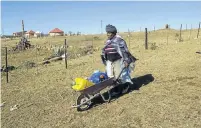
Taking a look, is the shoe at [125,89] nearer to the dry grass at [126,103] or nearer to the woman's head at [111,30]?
the dry grass at [126,103]

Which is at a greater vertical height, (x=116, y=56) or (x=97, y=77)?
(x=116, y=56)

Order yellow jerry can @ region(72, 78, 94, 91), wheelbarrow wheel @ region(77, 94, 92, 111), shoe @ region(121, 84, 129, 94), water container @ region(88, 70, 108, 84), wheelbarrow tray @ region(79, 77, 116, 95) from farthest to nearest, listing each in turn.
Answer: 1. shoe @ region(121, 84, 129, 94)
2. water container @ region(88, 70, 108, 84)
3. wheelbarrow wheel @ region(77, 94, 92, 111)
4. wheelbarrow tray @ region(79, 77, 116, 95)
5. yellow jerry can @ region(72, 78, 94, 91)

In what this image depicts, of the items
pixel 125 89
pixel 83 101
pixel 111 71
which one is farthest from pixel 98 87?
pixel 125 89

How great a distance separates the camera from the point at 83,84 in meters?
7.16

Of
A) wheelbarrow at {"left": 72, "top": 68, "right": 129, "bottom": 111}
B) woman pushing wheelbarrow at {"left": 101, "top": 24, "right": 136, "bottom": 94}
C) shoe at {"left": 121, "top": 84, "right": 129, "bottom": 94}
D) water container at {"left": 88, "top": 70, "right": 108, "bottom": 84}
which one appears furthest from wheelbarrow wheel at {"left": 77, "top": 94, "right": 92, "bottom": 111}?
shoe at {"left": 121, "top": 84, "right": 129, "bottom": 94}

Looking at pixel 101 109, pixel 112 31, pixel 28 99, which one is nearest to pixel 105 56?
pixel 112 31

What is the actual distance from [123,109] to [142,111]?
1.52 ft

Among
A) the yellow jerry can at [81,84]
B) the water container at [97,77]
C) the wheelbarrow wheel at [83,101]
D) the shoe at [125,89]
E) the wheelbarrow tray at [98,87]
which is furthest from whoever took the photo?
the shoe at [125,89]

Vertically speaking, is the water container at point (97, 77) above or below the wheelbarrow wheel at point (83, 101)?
above

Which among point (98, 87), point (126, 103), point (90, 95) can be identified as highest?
point (98, 87)

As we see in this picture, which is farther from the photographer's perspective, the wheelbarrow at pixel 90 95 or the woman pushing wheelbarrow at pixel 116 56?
the woman pushing wheelbarrow at pixel 116 56

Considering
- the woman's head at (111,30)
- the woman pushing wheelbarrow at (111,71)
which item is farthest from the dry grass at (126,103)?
the woman's head at (111,30)

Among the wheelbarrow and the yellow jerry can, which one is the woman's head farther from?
the yellow jerry can

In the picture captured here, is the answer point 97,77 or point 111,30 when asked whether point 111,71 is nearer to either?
point 97,77
